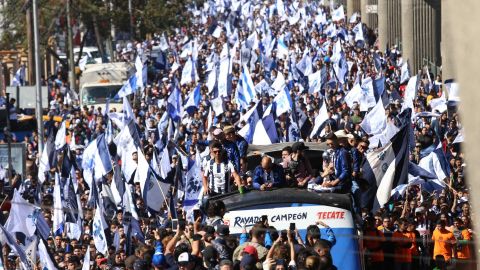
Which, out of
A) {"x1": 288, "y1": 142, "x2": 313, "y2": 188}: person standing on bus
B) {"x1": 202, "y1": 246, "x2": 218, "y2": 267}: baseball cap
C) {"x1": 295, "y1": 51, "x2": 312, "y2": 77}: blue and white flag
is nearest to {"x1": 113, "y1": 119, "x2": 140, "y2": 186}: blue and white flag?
{"x1": 288, "y1": 142, "x2": 313, "y2": 188}: person standing on bus

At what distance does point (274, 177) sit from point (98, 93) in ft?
88.7

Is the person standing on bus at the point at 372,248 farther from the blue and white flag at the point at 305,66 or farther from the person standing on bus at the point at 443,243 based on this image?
the blue and white flag at the point at 305,66

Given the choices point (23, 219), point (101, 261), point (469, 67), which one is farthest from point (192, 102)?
point (469, 67)

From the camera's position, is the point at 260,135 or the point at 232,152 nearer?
the point at 232,152

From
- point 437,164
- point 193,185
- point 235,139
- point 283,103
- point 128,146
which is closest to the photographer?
point 235,139

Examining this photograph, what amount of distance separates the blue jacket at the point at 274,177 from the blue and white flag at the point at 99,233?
99.0 inches

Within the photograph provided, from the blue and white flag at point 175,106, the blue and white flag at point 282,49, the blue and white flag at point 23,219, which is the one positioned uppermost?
the blue and white flag at point 282,49

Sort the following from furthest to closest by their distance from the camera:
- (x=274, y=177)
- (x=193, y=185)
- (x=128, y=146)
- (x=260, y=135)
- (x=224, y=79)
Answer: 1. (x=224, y=79)
2. (x=260, y=135)
3. (x=128, y=146)
4. (x=193, y=185)
5. (x=274, y=177)

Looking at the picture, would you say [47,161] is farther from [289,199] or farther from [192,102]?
[289,199]

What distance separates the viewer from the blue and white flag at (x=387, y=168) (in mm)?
14320

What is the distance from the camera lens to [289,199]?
10680 millimetres

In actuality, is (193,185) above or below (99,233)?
above

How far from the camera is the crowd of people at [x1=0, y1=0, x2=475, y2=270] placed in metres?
10.3

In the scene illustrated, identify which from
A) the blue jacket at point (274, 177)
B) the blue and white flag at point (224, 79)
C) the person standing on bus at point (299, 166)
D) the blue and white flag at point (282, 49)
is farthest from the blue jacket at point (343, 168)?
the blue and white flag at point (282, 49)
